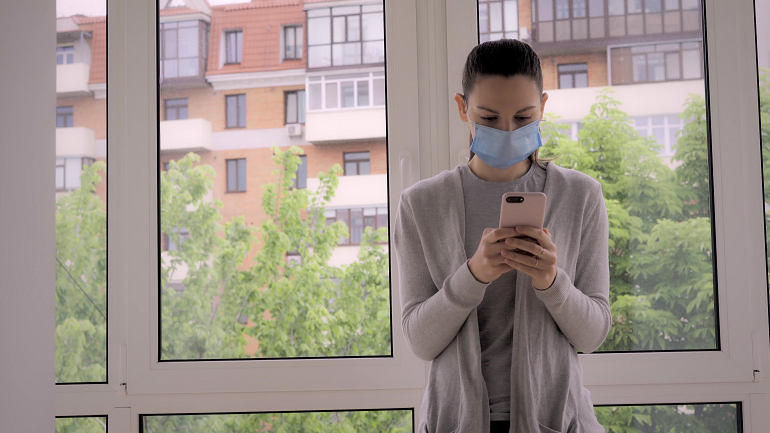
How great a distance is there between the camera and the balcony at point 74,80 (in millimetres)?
1794

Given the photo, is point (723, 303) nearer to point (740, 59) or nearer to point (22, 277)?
point (740, 59)

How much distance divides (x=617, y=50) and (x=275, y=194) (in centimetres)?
116

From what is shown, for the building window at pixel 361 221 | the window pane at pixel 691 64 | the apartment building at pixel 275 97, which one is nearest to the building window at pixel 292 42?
the apartment building at pixel 275 97

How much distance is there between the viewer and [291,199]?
1.73m

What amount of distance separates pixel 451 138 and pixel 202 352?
103 cm

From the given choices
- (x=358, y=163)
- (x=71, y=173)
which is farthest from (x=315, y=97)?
(x=71, y=173)

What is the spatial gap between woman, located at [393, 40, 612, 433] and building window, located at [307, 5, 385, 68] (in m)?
0.67

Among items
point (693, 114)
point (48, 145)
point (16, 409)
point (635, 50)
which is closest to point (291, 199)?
point (48, 145)

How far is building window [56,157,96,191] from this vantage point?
1776mm

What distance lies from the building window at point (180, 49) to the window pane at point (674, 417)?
5.46ft

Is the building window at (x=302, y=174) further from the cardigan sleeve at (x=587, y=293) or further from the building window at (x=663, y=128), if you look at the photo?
the building window at (x=663, y=128)

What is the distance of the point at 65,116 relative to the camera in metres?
1.79

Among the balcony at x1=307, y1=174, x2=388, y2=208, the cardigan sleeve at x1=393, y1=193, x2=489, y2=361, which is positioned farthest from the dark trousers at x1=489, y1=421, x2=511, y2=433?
the balcony at x1=307, y1=174, x2=388, y2=208

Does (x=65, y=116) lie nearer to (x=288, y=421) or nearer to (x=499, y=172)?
(x=288, y=421)
